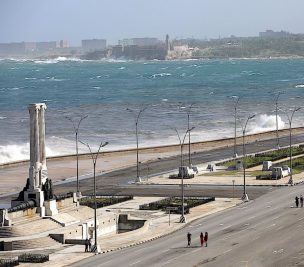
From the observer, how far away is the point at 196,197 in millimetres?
99500

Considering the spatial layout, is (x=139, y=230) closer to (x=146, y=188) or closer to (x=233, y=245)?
(x=233, y=245)

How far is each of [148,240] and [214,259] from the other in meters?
9.41

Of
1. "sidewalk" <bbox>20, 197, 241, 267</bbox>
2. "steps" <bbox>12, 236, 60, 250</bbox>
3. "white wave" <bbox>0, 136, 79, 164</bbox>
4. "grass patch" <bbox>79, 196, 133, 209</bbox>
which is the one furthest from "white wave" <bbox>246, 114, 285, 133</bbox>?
"steps" <bbox>12, 236, 60, 250</bbox>

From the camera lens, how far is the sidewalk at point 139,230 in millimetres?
71500

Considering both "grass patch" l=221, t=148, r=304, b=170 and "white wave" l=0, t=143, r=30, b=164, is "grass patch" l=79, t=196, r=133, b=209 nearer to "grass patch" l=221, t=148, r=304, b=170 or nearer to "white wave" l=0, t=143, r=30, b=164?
"grass patch" l=221, t=148, r=304, b=170

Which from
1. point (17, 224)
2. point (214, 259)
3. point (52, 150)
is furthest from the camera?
point (52, 150)

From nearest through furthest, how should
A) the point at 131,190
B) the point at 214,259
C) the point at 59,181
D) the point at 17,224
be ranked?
the point at 214,259
the point at 17,224
the point at 131,190
the point at 59,181

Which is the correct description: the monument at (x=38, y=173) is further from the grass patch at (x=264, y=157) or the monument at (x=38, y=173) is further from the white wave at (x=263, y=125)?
the white wave at (x=263, y=125)

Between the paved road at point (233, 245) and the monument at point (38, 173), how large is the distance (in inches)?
328

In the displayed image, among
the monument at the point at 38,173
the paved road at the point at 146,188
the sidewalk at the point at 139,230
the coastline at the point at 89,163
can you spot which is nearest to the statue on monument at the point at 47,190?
the monument at the point at 38,173

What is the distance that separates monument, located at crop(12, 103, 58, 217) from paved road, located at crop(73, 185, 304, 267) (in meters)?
8.33

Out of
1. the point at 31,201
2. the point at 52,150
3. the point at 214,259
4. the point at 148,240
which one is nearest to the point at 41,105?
the point at 31,201

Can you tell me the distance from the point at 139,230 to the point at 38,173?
26.1 feet

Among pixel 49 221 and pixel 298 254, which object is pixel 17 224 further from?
pixel 298 254
